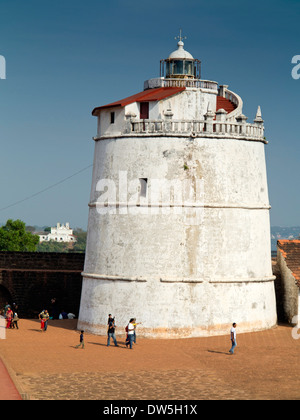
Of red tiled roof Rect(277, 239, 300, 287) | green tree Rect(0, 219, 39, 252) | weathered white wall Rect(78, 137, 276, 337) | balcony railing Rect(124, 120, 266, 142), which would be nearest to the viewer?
weathered white wall Rect(78, 137, 276, 337)

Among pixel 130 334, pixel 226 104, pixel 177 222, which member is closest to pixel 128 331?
pixel 130 334

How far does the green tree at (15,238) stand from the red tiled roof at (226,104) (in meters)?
37.8

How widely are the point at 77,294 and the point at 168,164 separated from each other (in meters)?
13.6

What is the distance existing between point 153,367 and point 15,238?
153 ft

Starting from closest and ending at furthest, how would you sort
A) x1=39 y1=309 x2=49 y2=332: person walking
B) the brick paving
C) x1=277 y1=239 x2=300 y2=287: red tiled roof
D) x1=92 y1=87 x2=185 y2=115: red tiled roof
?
1. the brick paving
2. x1=39 y1=309 x2=49 y2=332: person walking
3. x1=92 y1=87 x2=185 y2=115: red tiled roof
4. x1=277 y1=239 x2=300 y2=287: red tiled roof

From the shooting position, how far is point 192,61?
3609 centimetres

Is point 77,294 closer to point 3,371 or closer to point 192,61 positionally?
A: point 192,61

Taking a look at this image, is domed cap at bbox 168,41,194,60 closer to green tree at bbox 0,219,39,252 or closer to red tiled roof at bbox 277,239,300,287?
red tiled roof at bbox 277,239,300,287

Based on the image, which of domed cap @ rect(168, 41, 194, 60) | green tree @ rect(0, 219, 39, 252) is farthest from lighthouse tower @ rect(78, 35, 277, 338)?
green tree @ rect(0, 219, 39, 252)

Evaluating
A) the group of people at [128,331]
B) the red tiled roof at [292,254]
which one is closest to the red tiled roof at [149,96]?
the red tiled roof at [292,254]

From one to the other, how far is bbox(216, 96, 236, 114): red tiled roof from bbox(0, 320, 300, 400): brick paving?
35.1ft

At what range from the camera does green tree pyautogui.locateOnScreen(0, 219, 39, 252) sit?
70625 mm

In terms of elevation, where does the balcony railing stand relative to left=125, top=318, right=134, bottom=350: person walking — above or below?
above

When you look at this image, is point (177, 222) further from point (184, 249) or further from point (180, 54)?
point (180, 54)
